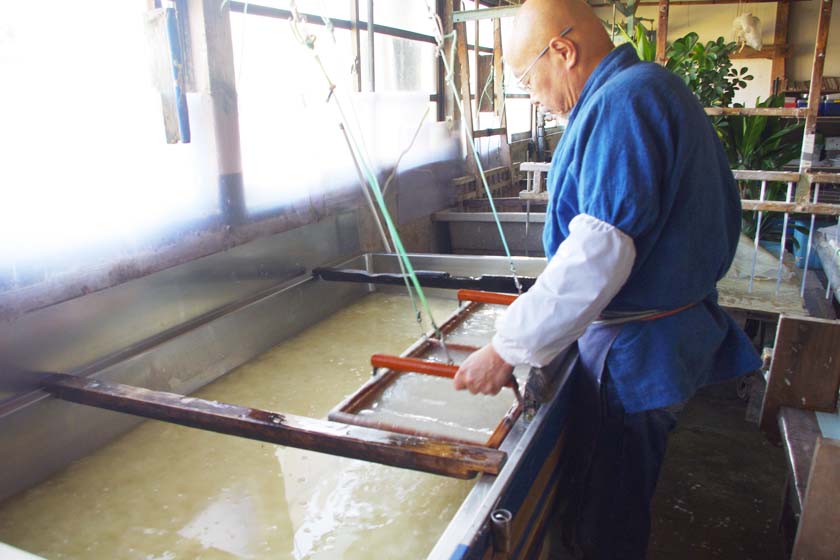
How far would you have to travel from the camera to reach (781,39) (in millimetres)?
10469

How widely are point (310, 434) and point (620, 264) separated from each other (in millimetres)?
784

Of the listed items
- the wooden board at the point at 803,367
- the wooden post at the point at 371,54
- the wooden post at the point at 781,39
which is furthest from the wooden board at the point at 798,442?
the wooden post at the point at 781,39

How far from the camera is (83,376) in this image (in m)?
2.02

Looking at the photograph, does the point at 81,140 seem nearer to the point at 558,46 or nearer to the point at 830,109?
the point at 558,46

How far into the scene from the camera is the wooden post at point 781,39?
10.5 meters

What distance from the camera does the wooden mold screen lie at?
1.49 m

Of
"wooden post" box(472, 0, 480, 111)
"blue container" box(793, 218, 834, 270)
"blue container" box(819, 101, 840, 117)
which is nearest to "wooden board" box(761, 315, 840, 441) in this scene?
"blue container" box(793, 218, 834, 270)

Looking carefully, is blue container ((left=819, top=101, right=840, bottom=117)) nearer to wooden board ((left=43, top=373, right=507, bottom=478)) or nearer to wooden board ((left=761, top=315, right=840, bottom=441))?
wooden board ((left=761, top=315, right=840, bottom=441))

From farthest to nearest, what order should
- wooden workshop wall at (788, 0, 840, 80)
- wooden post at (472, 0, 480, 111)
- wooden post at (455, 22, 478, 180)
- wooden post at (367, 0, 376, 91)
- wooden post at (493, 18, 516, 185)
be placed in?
wooden workshop wall at (788, 0, 840, 80)
wooden post at (493, 18, 516, 185)
wooden post at (472, 0, 480, 111)
wooden post at (455, 22, 478, 180)
wooden post at (367, 0, 376, 91)

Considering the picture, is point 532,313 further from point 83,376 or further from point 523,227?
point 523,227

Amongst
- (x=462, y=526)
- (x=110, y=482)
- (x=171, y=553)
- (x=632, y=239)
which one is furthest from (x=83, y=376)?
(x=632, y=239)

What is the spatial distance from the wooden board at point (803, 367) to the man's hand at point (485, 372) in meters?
1.00

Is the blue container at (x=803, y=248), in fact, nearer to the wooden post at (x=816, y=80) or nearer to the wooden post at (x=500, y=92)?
the wooden post at (x=816, y=80)

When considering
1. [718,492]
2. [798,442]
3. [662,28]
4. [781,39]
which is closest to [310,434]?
[798,442]
